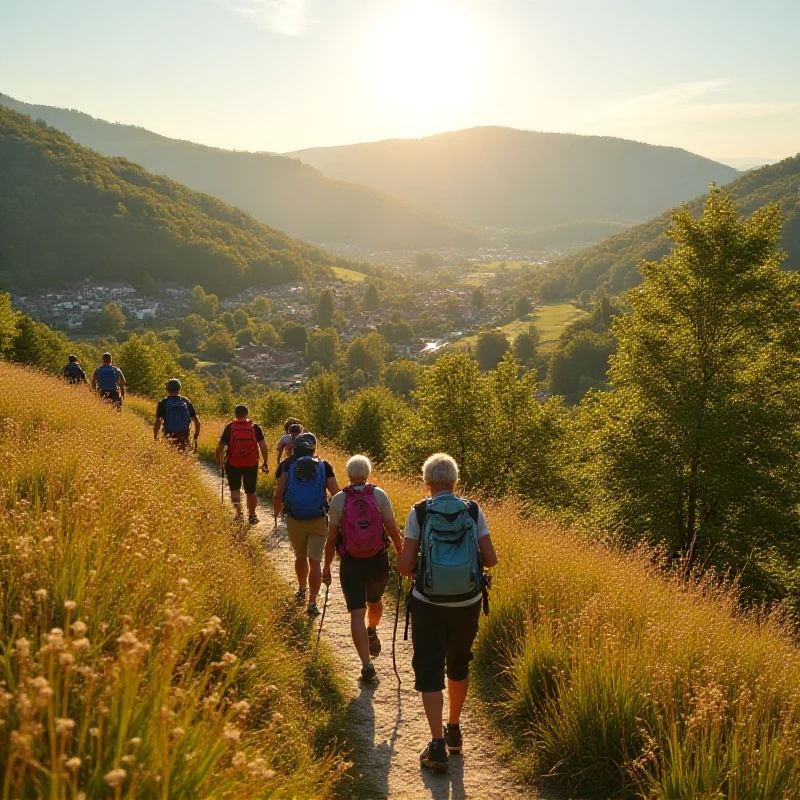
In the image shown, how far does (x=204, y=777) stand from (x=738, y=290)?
53.7ft

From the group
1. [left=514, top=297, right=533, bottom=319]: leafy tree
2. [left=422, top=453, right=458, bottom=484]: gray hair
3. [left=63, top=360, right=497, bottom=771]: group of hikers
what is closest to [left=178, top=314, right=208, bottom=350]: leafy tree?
[left=514, top=297, right=533, bottom=319]: leafy tree

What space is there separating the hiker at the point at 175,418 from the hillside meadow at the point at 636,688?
696cm

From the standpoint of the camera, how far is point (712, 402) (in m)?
14.6

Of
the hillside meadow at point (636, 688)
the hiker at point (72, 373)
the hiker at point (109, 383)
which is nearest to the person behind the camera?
the hillside meadow at point (636, 688)

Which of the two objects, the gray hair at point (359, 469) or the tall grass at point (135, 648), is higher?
the gray hair at point (359, 469)

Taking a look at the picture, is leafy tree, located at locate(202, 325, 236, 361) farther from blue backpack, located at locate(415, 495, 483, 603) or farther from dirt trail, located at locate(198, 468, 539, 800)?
blue backpack, located at locate(415, 495, 483, 603)

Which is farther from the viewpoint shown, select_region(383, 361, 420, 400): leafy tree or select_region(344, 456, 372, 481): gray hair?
select_region(383, 361, 420, 400): leafy tree

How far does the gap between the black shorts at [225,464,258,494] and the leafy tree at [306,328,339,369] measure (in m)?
138

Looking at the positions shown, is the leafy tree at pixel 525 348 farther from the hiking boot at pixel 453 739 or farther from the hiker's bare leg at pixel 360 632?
the hiking boot at pixel 453 739

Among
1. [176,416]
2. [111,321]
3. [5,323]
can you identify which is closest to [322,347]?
[111,321]

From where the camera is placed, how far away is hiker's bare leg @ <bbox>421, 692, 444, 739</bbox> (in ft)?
15.4

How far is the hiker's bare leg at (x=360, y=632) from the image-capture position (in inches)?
236

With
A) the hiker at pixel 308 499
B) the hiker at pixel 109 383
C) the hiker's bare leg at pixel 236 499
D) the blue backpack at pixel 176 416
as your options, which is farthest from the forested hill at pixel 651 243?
the hiker at pixel 308 499

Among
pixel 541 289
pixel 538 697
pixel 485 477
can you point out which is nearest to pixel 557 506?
pixel 485 477
